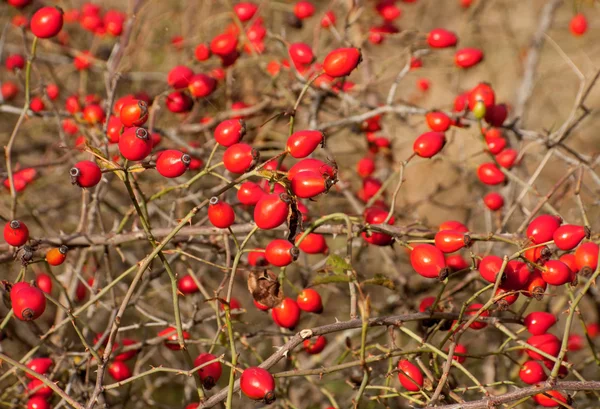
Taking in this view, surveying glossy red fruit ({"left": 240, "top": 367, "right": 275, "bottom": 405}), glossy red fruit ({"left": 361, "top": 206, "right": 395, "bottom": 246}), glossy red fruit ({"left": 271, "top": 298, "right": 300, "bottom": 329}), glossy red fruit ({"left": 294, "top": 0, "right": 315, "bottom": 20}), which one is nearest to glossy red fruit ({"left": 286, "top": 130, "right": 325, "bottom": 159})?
glossy red fruit ({"left": 361, "top": 206, "right": 395, "bottom": 246})

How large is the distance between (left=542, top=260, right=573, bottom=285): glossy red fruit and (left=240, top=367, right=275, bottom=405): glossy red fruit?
0.79 m

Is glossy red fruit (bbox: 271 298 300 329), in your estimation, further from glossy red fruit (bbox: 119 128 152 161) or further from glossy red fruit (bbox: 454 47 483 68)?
glossy red fruit (bbox: 454 47 483 68)

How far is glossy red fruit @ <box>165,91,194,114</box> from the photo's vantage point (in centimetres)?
256

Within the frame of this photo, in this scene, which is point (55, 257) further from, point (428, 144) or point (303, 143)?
point (428, 144)

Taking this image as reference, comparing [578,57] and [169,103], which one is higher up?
[169,103]

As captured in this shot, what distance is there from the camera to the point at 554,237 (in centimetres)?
172

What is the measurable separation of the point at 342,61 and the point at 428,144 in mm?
403

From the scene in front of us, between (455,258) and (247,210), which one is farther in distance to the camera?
(247,210)

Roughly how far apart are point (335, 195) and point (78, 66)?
170 cm

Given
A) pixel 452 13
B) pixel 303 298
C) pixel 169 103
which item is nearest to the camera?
pixel 303 298

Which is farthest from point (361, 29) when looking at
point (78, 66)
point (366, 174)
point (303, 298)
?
point (303, 298)

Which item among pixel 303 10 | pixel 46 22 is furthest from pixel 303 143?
pixel 303 10

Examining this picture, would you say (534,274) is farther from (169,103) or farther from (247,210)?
(169,103)

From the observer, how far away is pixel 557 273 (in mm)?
1645
